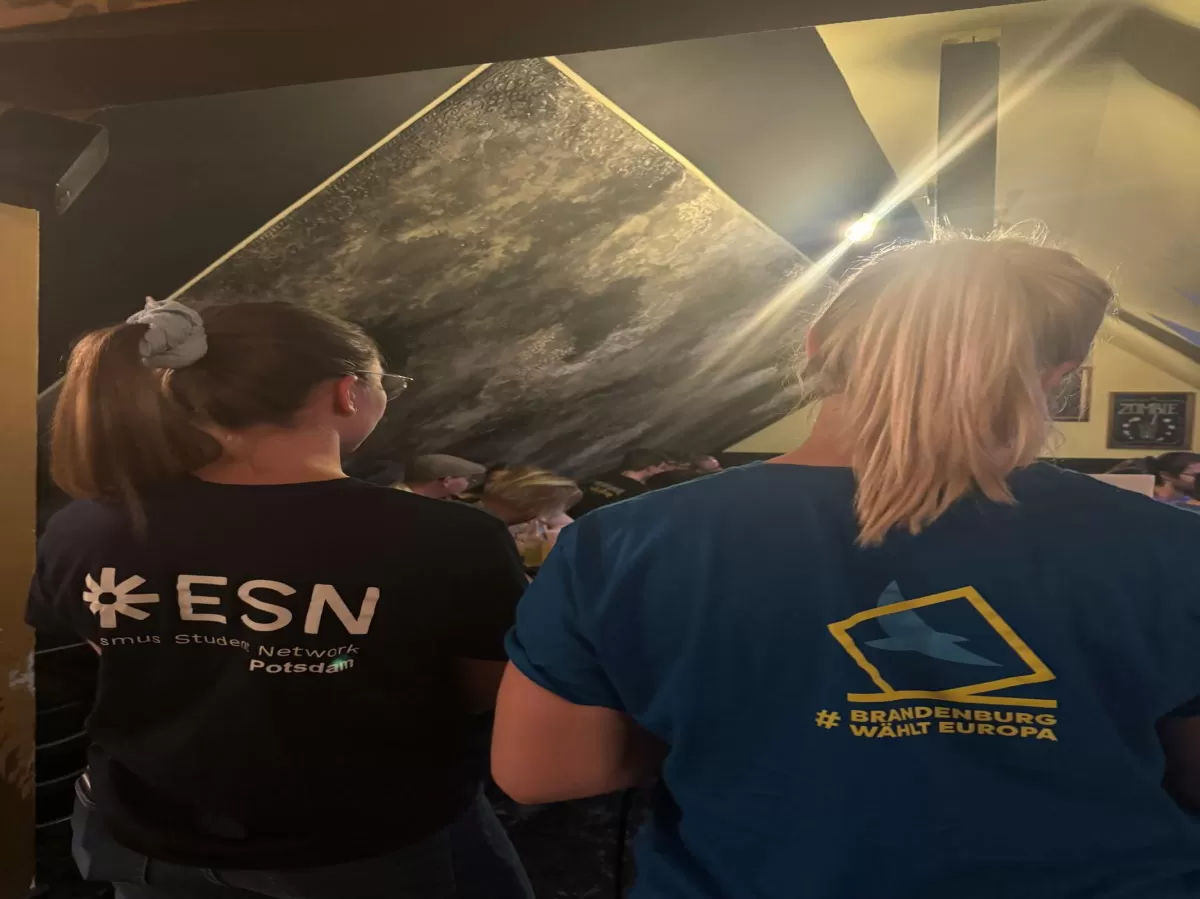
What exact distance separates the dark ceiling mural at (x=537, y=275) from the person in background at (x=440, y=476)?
2 centimetres

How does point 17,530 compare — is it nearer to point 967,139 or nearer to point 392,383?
point 392,383

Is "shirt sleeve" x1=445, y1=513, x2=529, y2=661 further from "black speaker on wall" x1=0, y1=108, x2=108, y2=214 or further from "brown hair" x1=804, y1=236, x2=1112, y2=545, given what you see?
"black speaker on wall" x1=0, y1=108, x2=108, y2=214

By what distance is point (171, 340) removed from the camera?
4.06 ft

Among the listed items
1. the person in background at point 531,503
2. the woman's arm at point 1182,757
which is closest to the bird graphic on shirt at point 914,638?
the woman's arm at point 1182,757

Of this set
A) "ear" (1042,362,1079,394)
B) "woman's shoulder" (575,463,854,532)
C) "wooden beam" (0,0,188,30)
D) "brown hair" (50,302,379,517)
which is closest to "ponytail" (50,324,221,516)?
"brown hair" (50,302,379,517)

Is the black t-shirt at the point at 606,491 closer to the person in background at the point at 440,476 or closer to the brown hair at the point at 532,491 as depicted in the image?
the brown hair at the point at 532,491

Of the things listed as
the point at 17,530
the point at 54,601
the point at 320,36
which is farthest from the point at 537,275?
the point at 17,530

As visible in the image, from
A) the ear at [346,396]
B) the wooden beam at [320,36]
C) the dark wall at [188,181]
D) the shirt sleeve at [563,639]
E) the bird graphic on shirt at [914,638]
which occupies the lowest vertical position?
the shirt sleeve at [563,639]

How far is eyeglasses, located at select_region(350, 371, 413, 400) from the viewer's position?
1.38 m

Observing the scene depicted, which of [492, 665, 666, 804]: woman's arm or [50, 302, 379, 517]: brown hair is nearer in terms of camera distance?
[492, 665, 666, 804]: woman's arm

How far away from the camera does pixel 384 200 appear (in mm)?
1385

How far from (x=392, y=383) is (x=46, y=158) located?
2.49 feet

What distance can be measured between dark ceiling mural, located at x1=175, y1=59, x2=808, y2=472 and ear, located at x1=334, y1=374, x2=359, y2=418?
0.07 metres

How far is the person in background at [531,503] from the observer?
1.34 metres
